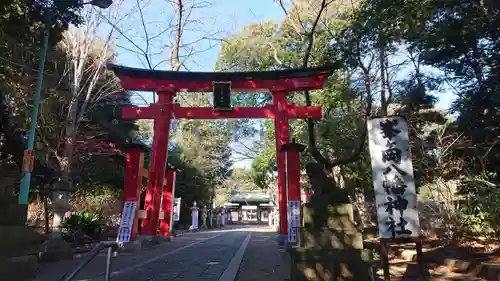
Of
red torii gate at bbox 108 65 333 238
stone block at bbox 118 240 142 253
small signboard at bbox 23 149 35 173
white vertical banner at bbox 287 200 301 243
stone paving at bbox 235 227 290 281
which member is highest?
red torii gate at bbox 108 65 333 238

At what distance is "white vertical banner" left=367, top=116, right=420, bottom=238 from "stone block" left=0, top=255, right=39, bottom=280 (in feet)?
18.7

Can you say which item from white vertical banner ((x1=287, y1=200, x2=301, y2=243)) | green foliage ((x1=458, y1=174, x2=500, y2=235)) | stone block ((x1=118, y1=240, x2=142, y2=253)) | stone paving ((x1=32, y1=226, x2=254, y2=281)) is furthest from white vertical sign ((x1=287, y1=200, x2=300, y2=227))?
stone block ((x1=118, y1=240, x2=142, y2=253))

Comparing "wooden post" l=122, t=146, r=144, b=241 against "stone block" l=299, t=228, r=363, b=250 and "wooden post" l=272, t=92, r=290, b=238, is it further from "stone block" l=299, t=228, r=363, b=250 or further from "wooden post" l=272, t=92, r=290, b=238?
"stone block" l=299, t=228, r=363, b=250

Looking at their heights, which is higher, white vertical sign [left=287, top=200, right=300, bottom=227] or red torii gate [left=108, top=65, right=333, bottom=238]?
red torii gate [left=108, top=65, right=333, bottom=238]

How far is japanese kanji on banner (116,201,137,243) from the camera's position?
12.4 metres

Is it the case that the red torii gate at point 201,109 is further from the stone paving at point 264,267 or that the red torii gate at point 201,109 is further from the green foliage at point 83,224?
the green foliage at point 83,224

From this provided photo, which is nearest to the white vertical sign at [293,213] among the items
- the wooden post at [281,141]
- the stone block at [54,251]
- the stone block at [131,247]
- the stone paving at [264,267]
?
the wooden post at [281,141]

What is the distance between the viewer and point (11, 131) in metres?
10.9

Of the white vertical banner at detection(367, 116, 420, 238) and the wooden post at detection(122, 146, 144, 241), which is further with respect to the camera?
the wooden post at detection(122, 146, 144, 241)

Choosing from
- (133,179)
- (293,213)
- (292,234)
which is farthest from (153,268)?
(293,213)

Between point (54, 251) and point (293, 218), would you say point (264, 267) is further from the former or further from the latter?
point (54, 251)

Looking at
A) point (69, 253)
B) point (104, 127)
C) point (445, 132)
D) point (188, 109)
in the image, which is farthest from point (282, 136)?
point (104, 127)

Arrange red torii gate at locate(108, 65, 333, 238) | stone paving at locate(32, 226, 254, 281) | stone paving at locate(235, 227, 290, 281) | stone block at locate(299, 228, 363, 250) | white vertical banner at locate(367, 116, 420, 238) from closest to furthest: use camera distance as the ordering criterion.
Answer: white vertical banner at locate(367, 116, 420, 238) < stone block at locate(299, 228, 363, 250) < stone paving at locate(32, 226, 254, 281) < stone paving at locate(235, 227, 290, 281) < red torii gate at locate(108, 65, 333, 238)

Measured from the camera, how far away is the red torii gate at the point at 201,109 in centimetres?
1386
